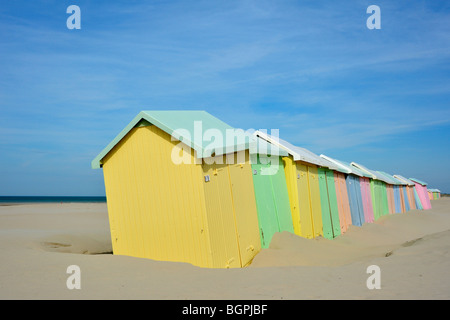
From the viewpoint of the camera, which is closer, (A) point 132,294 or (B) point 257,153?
(A) point 132,294

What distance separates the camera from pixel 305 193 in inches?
512

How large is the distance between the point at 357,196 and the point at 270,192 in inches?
468

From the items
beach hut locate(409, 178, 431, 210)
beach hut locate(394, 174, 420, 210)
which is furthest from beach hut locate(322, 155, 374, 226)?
beach hut locate(409, 178, 431, 210)

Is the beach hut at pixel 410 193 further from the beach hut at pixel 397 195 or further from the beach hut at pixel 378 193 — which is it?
the beach hut at pixel 378 193

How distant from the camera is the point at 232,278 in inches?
258

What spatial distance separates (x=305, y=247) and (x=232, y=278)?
13.4ft

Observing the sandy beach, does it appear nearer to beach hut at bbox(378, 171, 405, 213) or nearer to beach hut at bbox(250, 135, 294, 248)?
beach hut at bbox(250, 135, 294, 248)

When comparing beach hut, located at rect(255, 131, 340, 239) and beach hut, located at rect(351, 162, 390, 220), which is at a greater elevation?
beach hut, located at rect(351, 162, 390, 220)

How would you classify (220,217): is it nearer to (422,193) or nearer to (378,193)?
(378,193)

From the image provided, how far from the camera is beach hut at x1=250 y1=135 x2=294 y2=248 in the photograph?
9.99 metres

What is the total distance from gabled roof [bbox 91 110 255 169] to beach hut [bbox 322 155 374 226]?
1025cm
